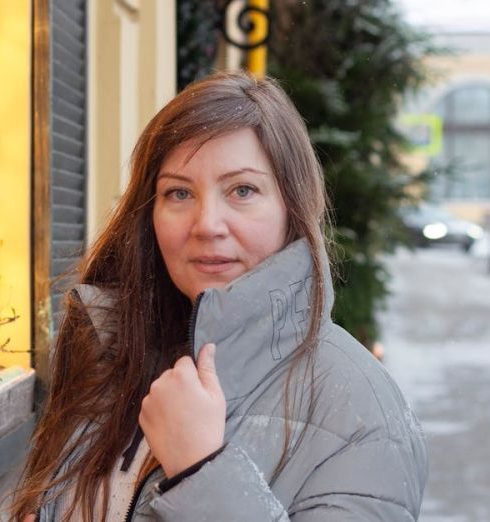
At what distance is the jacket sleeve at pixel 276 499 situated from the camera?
4.18 feet

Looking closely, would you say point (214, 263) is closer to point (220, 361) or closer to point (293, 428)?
point (220, 361)

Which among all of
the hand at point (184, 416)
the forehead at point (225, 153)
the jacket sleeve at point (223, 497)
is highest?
the forehead at point (225, 153)

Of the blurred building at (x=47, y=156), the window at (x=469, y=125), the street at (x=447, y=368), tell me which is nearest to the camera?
the blurred building at (x=47, y=156)

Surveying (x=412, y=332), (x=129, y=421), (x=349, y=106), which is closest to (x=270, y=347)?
(x=129, y=421)

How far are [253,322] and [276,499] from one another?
26 centimetres

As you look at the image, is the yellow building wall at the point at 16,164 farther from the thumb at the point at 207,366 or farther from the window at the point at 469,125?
the window at the point at 469,125

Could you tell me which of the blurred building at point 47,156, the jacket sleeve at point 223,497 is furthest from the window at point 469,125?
the jacket sleeve at point 223,497

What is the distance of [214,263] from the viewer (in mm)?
1525

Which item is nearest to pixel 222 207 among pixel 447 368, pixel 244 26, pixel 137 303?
pixel 137 303

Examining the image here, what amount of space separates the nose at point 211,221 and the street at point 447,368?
3.36 meters

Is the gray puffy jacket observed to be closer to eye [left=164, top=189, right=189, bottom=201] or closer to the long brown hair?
the long brown hair

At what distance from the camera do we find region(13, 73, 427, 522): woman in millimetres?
1324

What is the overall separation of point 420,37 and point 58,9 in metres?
5.19

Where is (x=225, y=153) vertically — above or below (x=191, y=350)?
above
